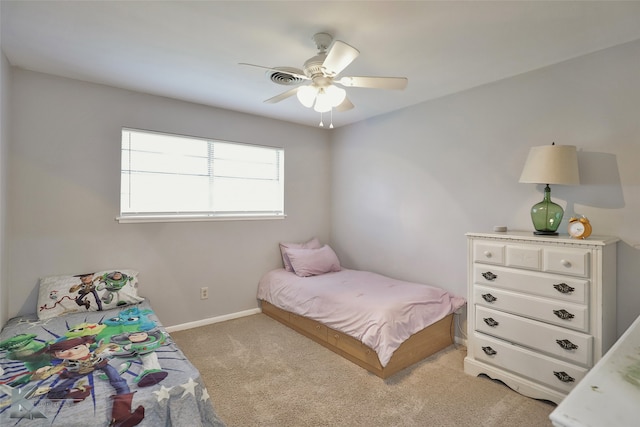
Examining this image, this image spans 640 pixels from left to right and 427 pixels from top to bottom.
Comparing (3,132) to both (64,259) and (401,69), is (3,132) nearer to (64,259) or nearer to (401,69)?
(64,259)

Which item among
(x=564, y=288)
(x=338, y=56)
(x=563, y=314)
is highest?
(x=338, y=56)

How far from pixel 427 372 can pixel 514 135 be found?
6.72 feet

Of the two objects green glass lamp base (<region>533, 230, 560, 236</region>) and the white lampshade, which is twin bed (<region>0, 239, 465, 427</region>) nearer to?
green glass lamp base (<region>533, 230, 560, 236</region>)

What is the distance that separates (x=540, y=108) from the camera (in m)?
2.44

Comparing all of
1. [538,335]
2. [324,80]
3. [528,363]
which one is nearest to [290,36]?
[324,80]

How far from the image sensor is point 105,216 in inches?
111

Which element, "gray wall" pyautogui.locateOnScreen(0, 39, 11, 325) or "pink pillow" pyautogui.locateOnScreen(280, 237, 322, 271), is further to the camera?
"pink pillow" pyautogui.locateOnScreen(280, 237, 322, 271)

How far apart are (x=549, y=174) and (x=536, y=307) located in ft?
2.94

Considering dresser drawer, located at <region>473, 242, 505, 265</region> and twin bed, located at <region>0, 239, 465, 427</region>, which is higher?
dresser drawer, located at <region>473, 242, 505, 265</region>

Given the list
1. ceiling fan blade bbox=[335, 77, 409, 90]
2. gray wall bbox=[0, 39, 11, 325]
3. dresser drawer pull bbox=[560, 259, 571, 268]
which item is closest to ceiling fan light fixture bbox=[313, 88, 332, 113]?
ceiling fan blade bbox=[335, 77, 409, 90]

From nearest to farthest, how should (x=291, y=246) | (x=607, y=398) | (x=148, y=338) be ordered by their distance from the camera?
(x=607, y=398) → (x=148, y=338) → (x=291, y=246)

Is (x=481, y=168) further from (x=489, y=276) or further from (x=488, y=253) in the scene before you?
(x=489, y=276)

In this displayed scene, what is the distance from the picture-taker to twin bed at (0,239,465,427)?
1420 mm

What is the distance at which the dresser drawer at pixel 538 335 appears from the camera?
1.90 meters
